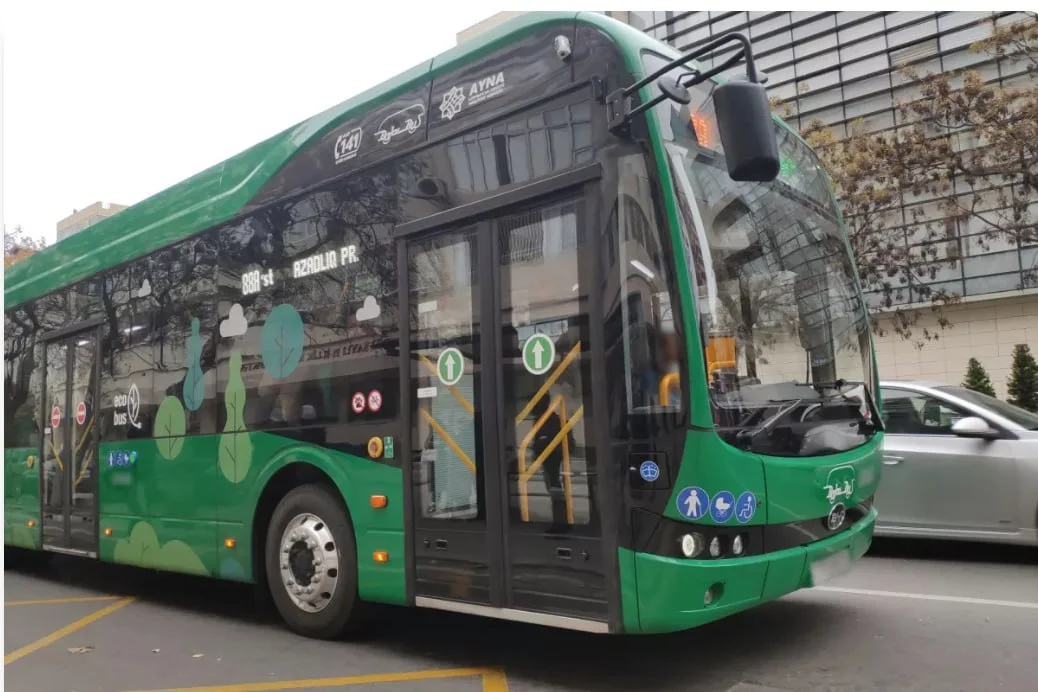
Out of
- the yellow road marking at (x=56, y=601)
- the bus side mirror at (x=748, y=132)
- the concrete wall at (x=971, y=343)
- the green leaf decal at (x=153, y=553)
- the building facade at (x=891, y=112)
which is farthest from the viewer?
the concrete wall at (x=971, y=343)

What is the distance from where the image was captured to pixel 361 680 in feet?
15.7

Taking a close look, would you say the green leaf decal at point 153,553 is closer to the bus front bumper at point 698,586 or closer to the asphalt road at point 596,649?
the asphalt road at point 596,649

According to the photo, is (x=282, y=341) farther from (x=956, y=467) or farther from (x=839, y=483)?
(x=956, y=467)

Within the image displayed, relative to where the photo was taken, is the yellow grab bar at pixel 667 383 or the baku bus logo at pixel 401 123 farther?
the baku bus logo at pixel 401 123

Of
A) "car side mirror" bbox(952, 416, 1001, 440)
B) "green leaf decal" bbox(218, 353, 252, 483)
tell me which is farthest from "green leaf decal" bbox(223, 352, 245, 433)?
"car side mirror" bbox(952, 416, 1001, 440)

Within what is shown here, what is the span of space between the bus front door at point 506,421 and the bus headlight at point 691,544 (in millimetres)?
373

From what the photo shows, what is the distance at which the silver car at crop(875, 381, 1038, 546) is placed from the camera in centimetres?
701

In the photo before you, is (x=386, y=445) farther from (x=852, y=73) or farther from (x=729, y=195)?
(x=852, y=73)

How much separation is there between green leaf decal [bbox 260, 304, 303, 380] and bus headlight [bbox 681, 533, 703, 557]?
9.85 feet

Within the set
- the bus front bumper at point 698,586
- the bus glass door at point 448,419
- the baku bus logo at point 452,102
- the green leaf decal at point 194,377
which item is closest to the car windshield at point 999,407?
the bus front bumper at point 698,586

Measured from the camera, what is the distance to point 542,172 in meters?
4.57

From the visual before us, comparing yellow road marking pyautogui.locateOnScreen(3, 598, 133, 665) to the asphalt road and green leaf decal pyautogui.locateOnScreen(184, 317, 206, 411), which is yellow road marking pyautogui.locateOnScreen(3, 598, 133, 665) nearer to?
the asphalt road

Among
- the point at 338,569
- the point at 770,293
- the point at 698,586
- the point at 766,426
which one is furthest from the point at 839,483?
the point at 338,569

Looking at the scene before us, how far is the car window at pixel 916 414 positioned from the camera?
755 cm
